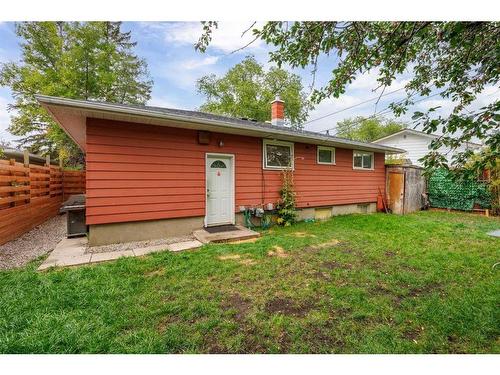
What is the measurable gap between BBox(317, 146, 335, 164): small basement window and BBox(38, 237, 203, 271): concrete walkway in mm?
5171

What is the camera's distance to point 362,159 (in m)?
9.54

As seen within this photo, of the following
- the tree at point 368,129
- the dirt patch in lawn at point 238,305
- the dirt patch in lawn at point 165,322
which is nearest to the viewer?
the dirt patch in lawn at point 165,322

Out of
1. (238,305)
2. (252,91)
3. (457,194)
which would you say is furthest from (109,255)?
(252,91)

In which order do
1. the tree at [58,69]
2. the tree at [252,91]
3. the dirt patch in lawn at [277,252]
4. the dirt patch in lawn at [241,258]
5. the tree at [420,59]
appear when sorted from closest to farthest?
the tree at [420,59], the dirt patch in lawn at [241,258], the dirt patch in lawn at [277,252], the tree at [58,69], the tree at [252,91]

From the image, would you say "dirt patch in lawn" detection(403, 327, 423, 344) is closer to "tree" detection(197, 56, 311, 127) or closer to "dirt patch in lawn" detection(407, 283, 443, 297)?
"dirt patch in lawn" detection(407, 283, 443, 297)

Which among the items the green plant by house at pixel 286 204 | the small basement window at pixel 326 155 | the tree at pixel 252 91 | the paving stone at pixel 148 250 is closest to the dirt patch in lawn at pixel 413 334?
the paving stone at pixel 148 250

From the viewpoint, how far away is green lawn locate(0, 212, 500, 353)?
1.95 m

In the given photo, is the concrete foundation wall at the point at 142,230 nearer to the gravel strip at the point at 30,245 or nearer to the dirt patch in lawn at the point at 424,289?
the gravel strip at the point at 30,245

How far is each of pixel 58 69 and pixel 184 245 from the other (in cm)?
1679

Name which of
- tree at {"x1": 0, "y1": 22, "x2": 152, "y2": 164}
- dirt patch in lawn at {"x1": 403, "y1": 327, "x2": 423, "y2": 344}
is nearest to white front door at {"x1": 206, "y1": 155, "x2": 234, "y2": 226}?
dirt patch in lawn at {"x1": 403, "y1": 327, "x2": 423, "y2": 344}

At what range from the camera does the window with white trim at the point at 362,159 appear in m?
9.24

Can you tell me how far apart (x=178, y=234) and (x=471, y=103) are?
5336mm

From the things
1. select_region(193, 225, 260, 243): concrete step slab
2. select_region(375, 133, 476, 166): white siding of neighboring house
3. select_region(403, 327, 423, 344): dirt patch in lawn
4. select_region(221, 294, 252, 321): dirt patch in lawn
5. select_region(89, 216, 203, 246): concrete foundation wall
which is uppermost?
select_region(375, 133, 476, 166): white siding of neighboring house

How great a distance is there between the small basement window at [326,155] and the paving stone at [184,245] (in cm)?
509
